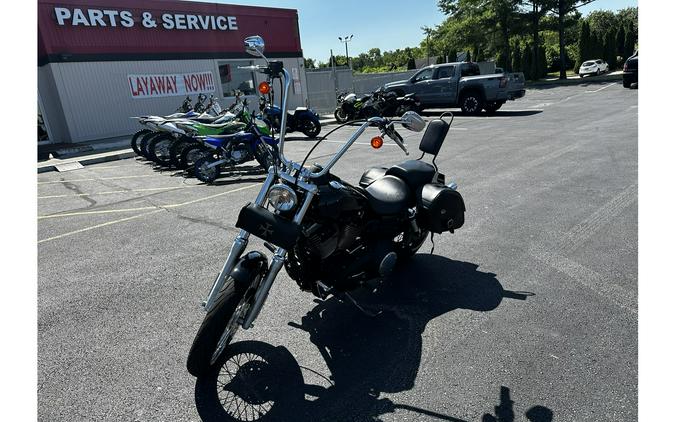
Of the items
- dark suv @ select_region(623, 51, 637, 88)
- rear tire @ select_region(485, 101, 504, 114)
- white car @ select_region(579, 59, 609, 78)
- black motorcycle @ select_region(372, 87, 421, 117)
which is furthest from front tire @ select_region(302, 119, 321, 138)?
white car @ select_region(579, 59, 609, 78)

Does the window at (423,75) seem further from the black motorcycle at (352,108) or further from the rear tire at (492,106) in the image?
the rear tire at (492,106)

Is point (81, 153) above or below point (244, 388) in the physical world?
above

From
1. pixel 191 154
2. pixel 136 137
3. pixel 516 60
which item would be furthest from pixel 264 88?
pixel 516 60

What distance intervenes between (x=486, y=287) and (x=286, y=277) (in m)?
1.87

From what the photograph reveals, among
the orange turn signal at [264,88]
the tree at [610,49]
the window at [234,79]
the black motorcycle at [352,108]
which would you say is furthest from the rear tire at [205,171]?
the tree at [610,49]

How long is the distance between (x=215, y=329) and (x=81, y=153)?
1350cm

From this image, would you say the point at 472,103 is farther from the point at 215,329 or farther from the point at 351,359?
the point at 215,329

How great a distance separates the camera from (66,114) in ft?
48.8

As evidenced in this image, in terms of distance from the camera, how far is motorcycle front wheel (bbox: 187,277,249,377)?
252 cm

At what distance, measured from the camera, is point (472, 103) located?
17.2 m

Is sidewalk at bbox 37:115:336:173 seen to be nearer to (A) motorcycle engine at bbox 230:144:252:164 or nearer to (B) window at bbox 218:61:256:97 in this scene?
(B) window at bbox 218:61:256:97

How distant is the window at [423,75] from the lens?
18578mm

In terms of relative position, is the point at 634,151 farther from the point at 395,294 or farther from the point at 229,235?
the point at 229,235

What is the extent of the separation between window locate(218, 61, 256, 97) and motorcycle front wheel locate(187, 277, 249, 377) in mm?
17571
